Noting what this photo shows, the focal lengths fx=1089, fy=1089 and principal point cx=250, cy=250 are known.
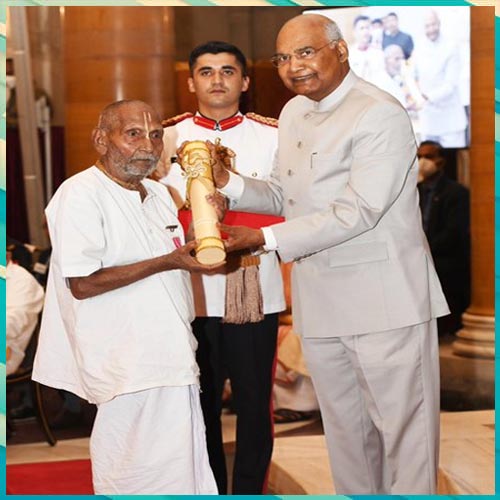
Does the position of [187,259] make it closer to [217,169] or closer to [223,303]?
[217,169]

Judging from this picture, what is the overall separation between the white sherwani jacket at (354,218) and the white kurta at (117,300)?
43 centimetres

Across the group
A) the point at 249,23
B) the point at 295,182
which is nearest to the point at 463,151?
the point at 249,23

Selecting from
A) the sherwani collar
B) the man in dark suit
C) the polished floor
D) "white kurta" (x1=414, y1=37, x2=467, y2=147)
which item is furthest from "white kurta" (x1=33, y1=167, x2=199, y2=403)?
"white kurta" (x1=414, y1=37, x2=467, y2=147)

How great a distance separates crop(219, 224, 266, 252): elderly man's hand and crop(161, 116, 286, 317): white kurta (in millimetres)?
624

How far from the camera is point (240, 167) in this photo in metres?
4.30

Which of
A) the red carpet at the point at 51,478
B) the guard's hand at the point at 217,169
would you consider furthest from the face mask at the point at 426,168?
the guard's hand at the point at 217,169

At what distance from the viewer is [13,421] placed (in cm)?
731

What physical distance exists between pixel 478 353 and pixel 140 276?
460 centimetres

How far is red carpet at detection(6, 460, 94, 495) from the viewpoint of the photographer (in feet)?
17.1

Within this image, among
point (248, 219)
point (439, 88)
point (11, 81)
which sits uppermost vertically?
point (11, 81)

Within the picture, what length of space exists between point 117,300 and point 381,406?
100 cm

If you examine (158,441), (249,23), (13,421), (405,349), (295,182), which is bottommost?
(13,421)

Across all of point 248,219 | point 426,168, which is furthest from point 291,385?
point 248,219

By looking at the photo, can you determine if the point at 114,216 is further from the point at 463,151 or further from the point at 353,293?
the point at 463,151
